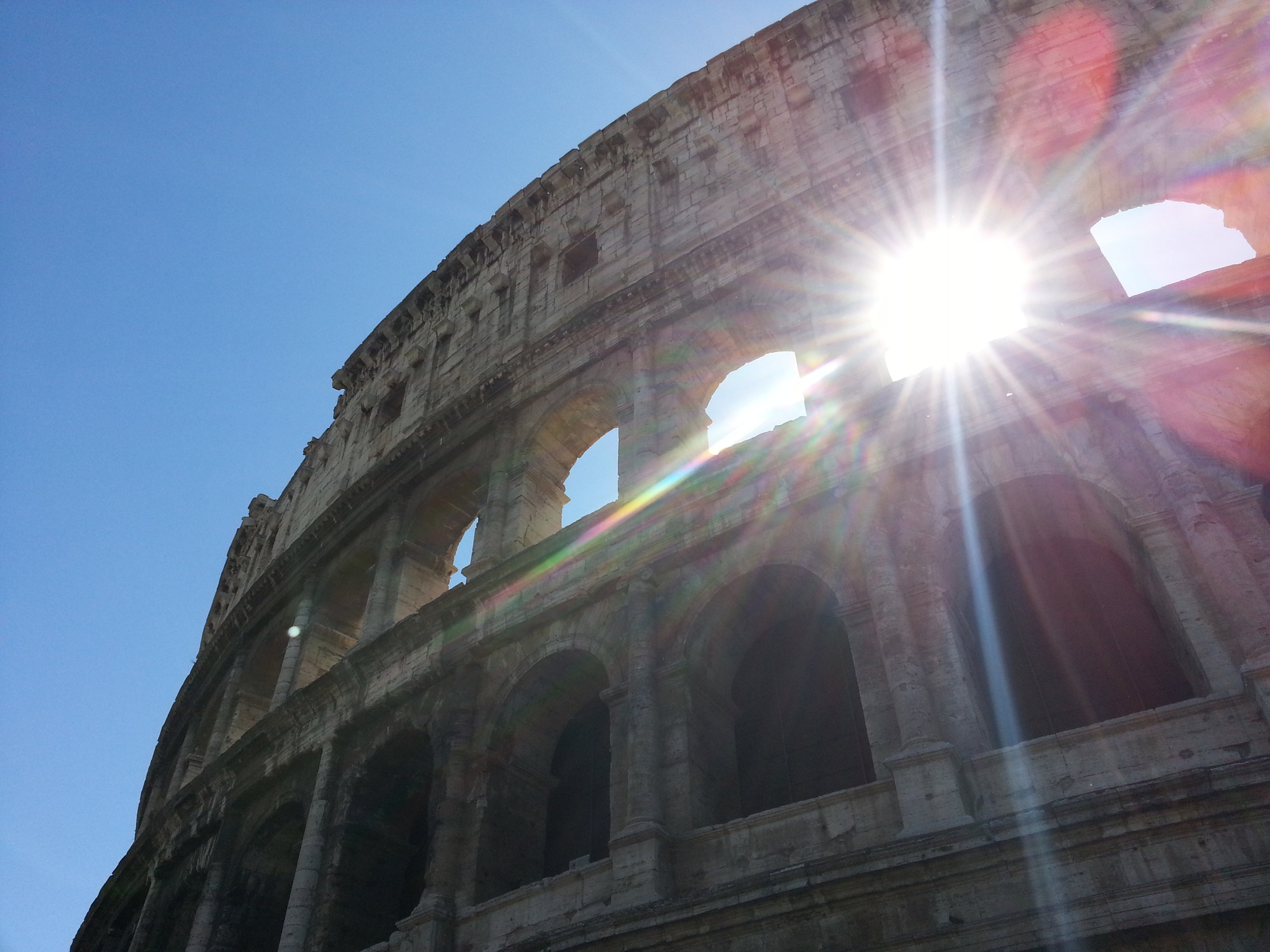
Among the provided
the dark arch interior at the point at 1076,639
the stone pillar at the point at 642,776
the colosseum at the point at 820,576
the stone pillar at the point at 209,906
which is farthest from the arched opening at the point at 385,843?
the dark arch interior at the point at 1076,639

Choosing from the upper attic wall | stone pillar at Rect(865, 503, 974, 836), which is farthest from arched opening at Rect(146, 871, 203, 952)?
Answer: stone pillar at Rect(865, 503, 974, 836)

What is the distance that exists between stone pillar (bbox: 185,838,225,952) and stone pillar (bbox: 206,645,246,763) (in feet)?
11.6

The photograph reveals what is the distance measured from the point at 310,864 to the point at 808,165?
37.2 feet

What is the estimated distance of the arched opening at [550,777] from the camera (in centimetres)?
1098

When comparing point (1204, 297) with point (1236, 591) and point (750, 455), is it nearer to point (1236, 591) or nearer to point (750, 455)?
point (1236, 591)

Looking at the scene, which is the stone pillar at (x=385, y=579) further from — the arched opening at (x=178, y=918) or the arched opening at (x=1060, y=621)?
the arched opening at (x=1060, y=621)

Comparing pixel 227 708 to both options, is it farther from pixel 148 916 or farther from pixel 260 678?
pixel 148 916

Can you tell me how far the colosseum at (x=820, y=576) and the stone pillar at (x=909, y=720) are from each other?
0.11 ft

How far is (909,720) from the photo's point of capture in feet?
27.2

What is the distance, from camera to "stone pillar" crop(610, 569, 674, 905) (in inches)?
346

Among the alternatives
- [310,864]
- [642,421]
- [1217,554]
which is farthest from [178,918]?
[1217,554]

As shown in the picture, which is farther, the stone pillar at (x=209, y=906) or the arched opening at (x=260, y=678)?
the arched opening at (x=260, y=678)

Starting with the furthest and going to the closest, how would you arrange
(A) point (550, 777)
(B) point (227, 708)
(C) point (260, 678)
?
(C) point (260, 678)
(B) point (227, 708)
(A) point (550, 777)

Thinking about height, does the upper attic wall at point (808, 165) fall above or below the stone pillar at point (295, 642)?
above
